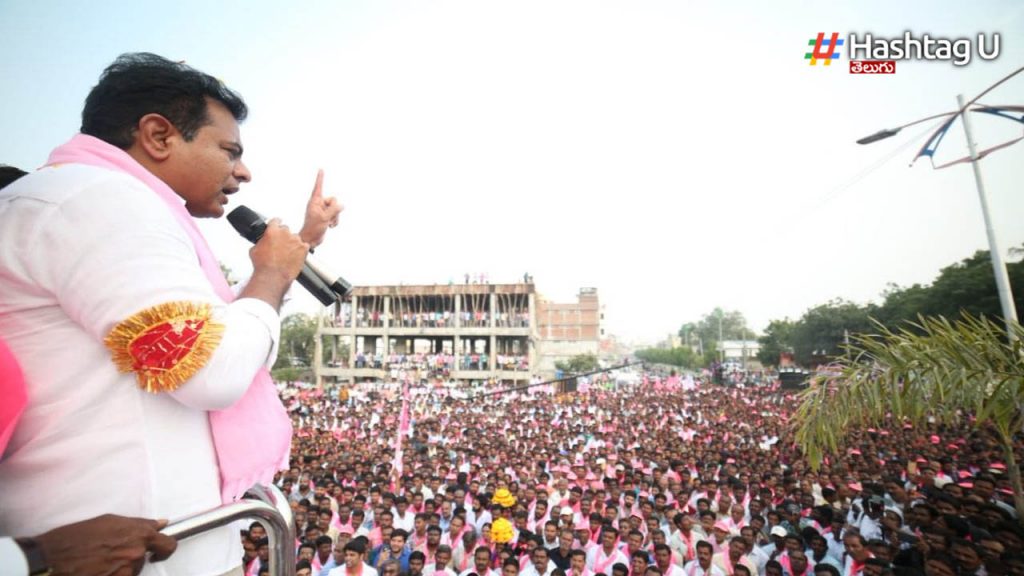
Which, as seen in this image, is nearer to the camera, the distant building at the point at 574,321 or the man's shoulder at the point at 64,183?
the man's shoulder at the point at 64,183

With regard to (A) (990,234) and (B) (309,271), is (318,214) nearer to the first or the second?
(B) (309,271)

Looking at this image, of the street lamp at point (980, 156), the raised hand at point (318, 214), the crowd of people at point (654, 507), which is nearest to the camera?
the raised hand at point (318, 214)

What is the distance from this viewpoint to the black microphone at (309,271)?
1.13 metres

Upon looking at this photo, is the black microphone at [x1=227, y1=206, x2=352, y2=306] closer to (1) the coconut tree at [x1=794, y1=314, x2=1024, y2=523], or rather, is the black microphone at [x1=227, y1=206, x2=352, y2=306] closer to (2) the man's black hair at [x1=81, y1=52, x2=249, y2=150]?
(2) the man's black hair at [x1=81, y1=52, x2=249, y2=150]

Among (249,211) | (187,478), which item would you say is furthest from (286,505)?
(249,211)

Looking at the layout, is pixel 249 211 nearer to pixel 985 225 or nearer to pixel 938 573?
pixel 938 573

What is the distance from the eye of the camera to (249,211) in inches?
46.3

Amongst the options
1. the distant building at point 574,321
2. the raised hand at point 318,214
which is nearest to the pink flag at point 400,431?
the raised hand at point 318,214

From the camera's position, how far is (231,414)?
0.89 m

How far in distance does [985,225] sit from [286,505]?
39.6 feet

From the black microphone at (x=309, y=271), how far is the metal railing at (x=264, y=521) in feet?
1.38

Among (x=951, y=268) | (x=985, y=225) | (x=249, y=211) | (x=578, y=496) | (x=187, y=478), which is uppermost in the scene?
(x=951, y=268)

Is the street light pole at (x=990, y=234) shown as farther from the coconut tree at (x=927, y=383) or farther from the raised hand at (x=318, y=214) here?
the raised hand at (x=318, y=214)

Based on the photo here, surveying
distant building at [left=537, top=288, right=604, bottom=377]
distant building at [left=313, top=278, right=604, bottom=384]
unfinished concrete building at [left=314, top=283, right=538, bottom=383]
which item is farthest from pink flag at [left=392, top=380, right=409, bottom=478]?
distant building at [left=537, top=288, right=604, bottom=377]
